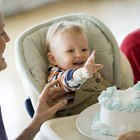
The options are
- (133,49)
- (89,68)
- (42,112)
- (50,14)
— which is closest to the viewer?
(89,68)

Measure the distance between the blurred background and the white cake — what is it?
1667mm

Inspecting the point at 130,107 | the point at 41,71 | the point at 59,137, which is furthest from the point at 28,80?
the point at 130,107

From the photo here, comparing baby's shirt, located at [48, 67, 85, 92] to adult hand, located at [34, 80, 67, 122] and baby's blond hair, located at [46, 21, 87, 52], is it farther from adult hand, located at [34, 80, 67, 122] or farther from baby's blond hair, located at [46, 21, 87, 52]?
baby's blond hair, located at [46, 21, 87, 52]

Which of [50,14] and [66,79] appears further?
[50,14]

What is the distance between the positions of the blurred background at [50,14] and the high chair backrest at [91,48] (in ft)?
4.03

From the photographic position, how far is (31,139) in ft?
4.69

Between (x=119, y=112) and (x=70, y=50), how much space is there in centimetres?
46

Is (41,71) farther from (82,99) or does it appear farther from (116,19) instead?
(116,19)

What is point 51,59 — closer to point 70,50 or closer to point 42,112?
point 70,50

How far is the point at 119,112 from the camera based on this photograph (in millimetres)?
1180

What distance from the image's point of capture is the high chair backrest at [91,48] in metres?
1.56

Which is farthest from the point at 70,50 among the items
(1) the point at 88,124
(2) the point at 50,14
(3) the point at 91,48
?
(2) the point at 50,14

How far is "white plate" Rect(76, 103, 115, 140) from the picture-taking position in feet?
3.93

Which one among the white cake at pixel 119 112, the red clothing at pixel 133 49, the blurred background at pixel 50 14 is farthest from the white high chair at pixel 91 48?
the blurred background at pixel 50 14
